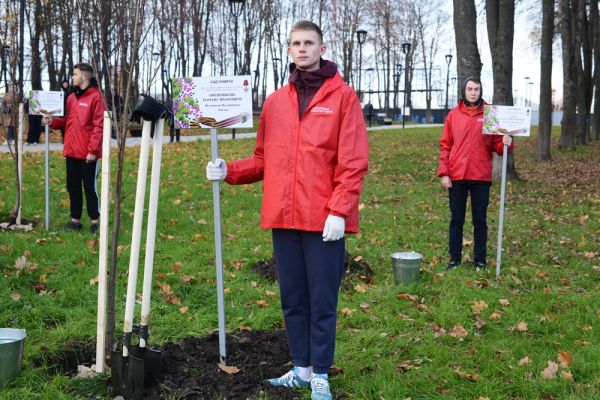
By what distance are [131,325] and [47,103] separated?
5.05 m

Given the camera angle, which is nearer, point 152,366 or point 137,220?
point 137,220

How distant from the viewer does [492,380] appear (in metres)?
3.99

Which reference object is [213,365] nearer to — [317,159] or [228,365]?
[228,365]

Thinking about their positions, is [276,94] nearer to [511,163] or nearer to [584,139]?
[511,163]

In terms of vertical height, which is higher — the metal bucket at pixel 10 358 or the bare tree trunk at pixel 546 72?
the bare tree trunk at pixel 546 72

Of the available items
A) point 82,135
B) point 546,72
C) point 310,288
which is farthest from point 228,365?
point 546,72

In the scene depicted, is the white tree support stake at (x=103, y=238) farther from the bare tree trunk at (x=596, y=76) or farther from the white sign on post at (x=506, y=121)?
the bare tree trunk at (x=596, y=76)

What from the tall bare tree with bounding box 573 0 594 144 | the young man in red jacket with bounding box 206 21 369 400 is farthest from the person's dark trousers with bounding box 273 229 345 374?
the tall bare tree with bounding box 573 0 594 144

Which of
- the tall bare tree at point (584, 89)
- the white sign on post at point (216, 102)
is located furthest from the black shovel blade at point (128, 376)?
the tall bare tree at point (584, 89)

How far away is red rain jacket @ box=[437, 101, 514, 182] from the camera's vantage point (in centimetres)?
639

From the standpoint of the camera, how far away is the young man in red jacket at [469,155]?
21.0 feet

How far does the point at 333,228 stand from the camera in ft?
10.8

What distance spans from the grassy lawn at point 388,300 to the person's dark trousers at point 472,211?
246 mm

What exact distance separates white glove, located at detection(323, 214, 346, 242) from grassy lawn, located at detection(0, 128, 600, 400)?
43.0 inches
